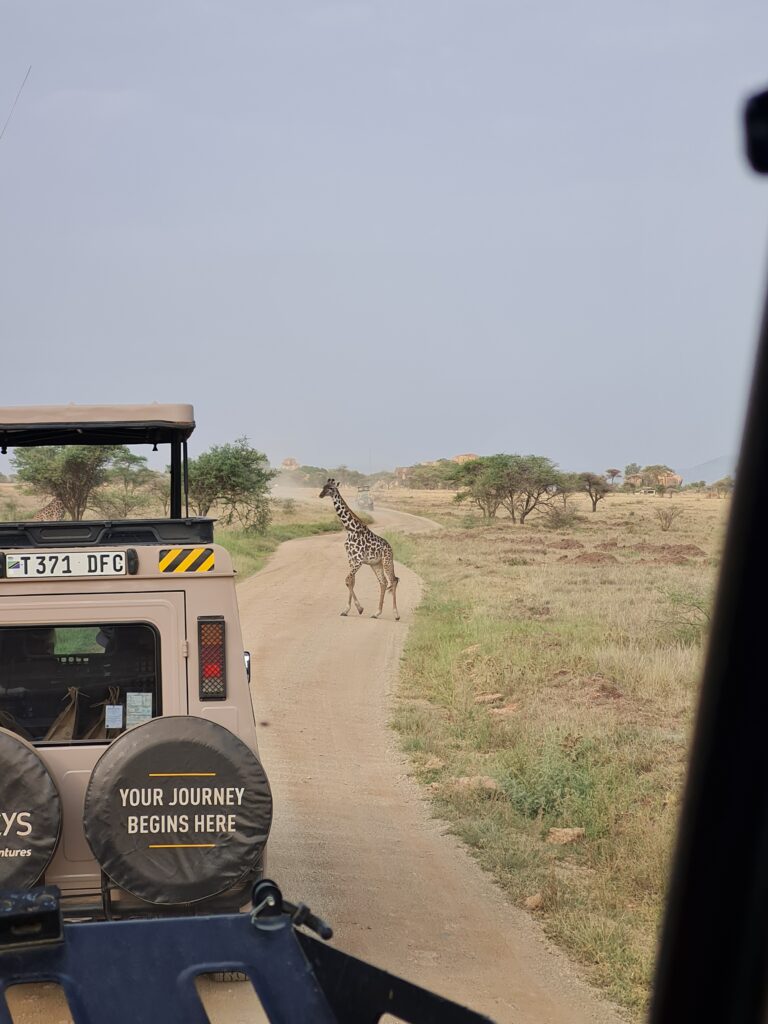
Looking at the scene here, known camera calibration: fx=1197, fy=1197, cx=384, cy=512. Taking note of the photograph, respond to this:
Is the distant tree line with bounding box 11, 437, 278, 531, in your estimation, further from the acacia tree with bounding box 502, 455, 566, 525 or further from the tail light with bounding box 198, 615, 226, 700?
the tail light with bounding box 198, 615, 226, 700

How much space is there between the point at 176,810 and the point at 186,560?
1149 millimetres

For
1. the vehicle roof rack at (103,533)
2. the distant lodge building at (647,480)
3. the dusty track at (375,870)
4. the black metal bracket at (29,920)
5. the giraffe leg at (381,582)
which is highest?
the distant lodge building at (647,480)

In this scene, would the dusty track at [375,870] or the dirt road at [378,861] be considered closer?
the dusty track at [375,870]

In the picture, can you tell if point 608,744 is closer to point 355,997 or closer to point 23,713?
point 23,713

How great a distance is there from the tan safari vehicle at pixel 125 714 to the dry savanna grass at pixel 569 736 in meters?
2.10

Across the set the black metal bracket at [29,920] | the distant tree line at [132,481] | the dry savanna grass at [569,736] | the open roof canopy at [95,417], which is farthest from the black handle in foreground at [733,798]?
the distant tree line at [132,481]

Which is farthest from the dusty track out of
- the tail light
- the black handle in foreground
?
the black handle in foreground

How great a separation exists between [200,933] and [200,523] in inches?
104

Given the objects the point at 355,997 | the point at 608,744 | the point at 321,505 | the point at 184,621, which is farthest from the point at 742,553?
the point at 321,505

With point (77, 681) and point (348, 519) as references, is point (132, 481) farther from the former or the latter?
point (77, 681)

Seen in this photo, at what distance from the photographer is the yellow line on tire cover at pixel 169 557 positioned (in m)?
5.37

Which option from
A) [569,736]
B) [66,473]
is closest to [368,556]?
[569,736]

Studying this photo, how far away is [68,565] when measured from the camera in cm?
532

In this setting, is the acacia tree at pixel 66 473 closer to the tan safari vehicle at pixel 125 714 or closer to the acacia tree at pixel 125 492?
the acacia tree at pixel 125 492
